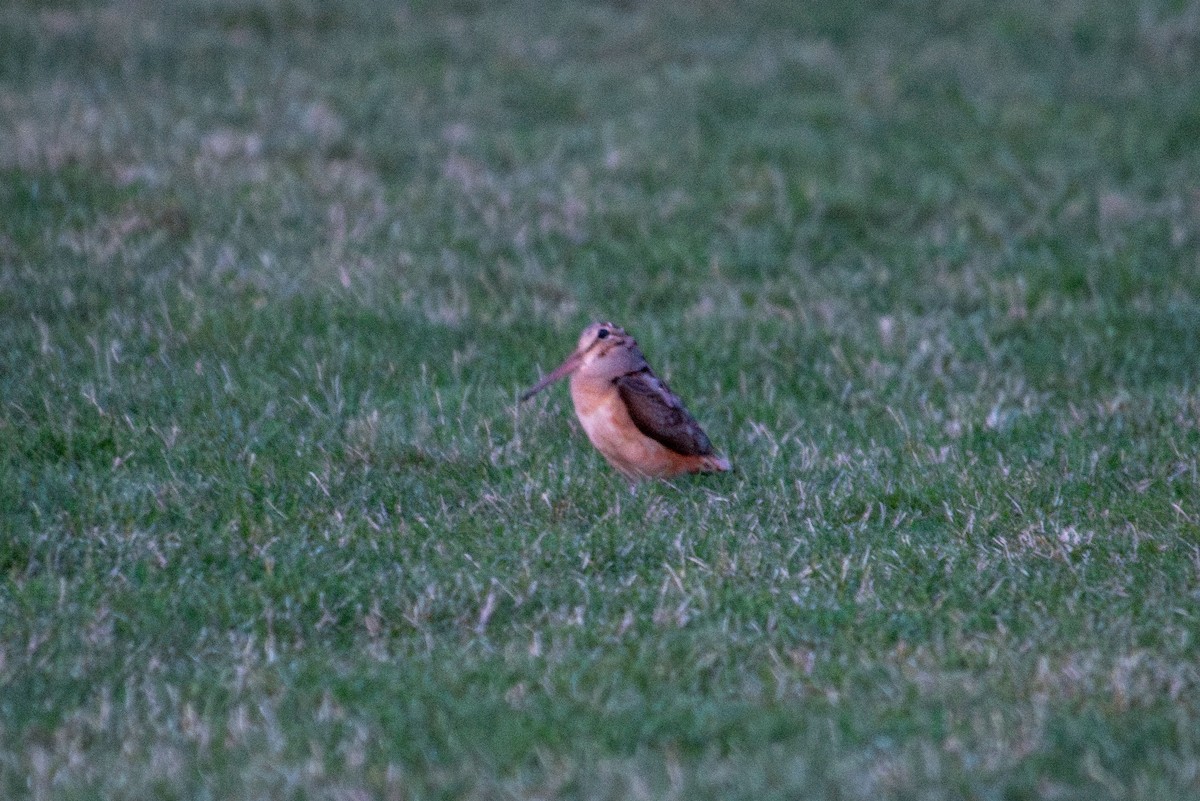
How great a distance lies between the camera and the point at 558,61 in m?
14.9

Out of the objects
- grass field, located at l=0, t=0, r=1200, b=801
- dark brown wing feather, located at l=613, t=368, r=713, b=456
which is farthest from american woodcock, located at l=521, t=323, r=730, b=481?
grass field, located at l=0, t=0, r=1200, b=801

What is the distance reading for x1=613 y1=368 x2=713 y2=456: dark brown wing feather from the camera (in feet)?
22.3

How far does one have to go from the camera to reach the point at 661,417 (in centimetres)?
682

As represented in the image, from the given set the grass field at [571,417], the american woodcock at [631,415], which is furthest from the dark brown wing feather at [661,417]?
the grass field at [571,417]

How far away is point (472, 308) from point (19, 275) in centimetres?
254

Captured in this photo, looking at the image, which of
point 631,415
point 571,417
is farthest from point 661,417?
point 571,417

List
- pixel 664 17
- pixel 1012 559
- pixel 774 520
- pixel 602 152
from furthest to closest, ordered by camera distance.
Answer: pixel 664 17 < pixel 602 152 < pixel 774 520 < pixel 1012 559

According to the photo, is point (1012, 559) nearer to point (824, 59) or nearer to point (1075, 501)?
point (1075, 501)

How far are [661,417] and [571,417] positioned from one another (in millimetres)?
1099

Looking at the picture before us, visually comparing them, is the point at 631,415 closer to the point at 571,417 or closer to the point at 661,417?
the point at 661,417

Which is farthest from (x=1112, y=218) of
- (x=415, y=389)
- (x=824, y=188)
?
(x=415, y=389)

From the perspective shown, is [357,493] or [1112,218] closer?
[357,493]

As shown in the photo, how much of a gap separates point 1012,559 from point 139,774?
328cm

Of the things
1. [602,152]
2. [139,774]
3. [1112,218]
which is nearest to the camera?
[139,774]
